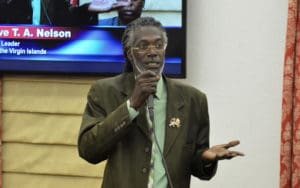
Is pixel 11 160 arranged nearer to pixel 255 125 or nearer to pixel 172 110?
pixel 255 125

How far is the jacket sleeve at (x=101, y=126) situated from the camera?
164 cm

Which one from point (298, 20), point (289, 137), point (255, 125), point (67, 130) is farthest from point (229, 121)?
point (67, 130)

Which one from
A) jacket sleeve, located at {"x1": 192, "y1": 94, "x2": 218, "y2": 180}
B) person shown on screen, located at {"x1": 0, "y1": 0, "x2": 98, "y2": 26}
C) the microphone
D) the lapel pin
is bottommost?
jacket sleeve, located at {"x1": 192, "y1": 94, "x2": 218, "y2": 180}

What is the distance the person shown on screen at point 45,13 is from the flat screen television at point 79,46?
0.02 meters

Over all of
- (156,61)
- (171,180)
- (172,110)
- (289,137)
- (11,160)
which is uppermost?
(156,61)

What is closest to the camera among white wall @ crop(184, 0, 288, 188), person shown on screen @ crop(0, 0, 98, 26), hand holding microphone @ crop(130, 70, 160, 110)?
hand holding microphone @ crop(130, 70, 160, 110)

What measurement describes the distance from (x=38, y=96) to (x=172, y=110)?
1.72 m

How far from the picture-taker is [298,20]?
112 inches

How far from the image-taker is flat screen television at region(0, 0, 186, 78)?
307 centimetres

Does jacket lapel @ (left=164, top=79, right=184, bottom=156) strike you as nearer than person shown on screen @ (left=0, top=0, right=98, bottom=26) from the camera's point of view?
Yes

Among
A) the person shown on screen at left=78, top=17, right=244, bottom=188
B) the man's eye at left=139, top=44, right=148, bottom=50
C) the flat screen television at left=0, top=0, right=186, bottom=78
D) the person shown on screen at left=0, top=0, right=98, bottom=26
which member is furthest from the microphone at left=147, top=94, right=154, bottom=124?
the person shown on screen at left=0, top=0, right=98, bottom=26

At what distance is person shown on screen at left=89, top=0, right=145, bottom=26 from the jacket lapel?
1.32 meters

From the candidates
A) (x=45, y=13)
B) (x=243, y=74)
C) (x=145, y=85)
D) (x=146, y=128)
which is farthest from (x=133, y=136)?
(x=45, y=13)
